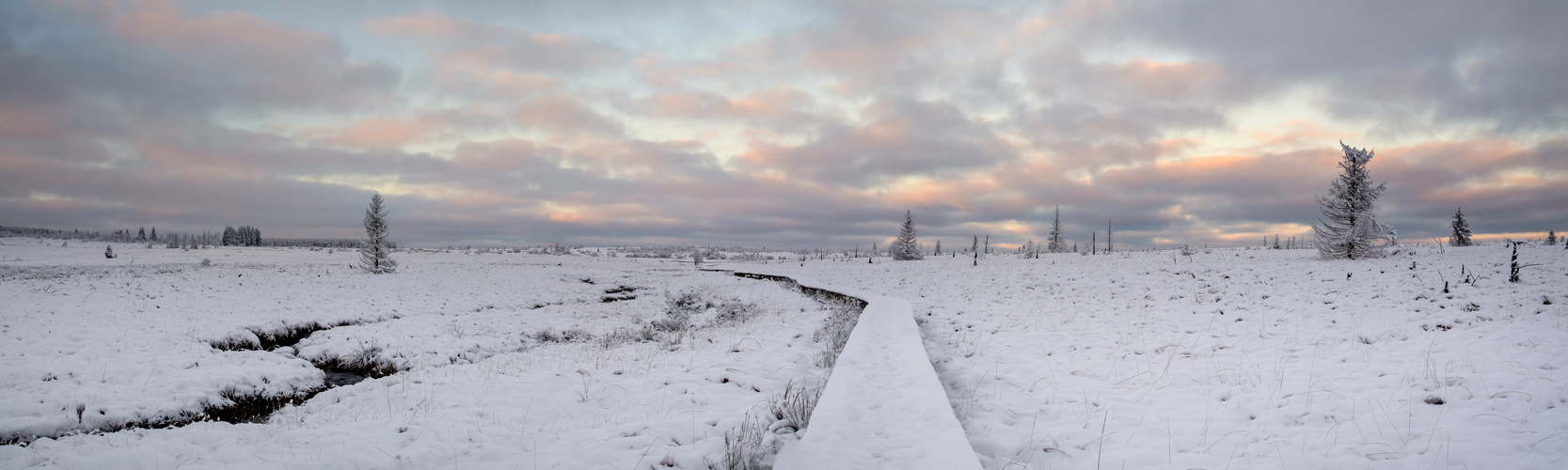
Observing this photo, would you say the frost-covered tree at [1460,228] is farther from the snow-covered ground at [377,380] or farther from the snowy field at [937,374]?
the snow-covered ground at [377,380]

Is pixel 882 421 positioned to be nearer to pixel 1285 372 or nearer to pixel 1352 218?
pixel 1285 372

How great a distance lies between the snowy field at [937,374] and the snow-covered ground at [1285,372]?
0.05 meters

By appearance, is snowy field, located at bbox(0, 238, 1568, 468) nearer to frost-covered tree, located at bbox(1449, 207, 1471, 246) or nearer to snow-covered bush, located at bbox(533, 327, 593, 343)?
snow-covered bush, located at bbox(533, 327, 593, 343)

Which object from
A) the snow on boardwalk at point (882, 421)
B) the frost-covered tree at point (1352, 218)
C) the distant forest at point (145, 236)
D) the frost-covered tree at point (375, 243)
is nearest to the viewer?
the snow on boardwalk at point (882, 421)

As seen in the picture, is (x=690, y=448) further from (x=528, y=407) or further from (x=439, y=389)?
(x=439, y=389)

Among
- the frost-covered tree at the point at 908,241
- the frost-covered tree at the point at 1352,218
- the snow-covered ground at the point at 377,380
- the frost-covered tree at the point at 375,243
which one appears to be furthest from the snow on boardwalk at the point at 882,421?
the frost-covered tree at the point at 908,241

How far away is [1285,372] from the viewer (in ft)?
27.3

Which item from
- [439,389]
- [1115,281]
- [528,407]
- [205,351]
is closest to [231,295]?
[205,351]

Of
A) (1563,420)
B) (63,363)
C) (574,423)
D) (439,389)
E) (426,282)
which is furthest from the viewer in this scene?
(426,282)

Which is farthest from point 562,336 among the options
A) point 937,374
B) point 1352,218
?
point 1352,218

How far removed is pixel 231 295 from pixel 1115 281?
34.6 meters

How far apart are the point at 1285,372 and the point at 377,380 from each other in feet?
54.3

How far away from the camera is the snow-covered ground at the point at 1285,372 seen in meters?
5.75

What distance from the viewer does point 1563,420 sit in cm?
554
